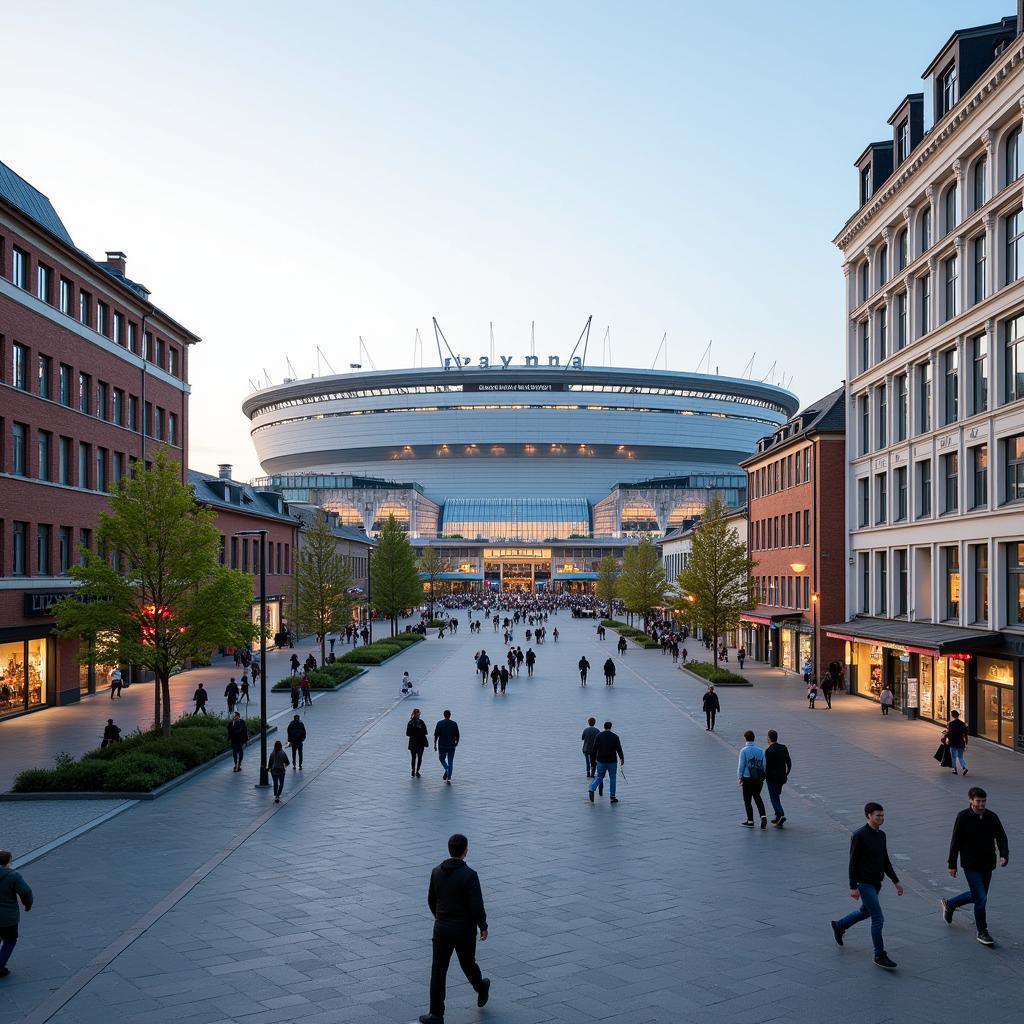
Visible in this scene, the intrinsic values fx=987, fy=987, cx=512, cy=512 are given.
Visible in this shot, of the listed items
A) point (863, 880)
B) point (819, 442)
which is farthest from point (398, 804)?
point (819, 442)

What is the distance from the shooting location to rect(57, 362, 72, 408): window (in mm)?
38469

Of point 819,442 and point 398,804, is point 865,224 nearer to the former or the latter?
point 819,442

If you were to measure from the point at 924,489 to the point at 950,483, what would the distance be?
91.3 inches

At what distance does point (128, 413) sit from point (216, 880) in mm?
34592

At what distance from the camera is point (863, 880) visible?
1144cm

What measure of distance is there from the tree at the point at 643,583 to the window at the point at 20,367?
52.0m

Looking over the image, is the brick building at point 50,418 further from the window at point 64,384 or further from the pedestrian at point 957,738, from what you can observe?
the pedestrian at point 957,738

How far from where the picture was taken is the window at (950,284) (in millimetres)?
32281

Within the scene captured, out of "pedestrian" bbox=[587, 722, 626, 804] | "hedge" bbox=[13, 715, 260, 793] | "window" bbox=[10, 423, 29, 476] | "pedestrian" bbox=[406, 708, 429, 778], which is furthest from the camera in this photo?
"window" bbox=[10, 423, 29, 476]

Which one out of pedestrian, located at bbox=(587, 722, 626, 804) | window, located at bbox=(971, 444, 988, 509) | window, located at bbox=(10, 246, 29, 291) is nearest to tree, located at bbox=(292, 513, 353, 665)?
window, located at bbox=(10, 246, 29, 291)

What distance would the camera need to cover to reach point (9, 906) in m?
11.0

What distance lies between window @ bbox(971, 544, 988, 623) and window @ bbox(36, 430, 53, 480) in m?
32.8

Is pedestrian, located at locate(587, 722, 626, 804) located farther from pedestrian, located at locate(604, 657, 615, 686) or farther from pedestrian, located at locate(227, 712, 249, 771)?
pedestrian, located at locate(604, 657, 615, 686)

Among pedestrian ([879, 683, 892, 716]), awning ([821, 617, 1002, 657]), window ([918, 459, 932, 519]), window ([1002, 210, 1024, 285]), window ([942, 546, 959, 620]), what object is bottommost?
pedestrian ([879, 683, 892, 716])
